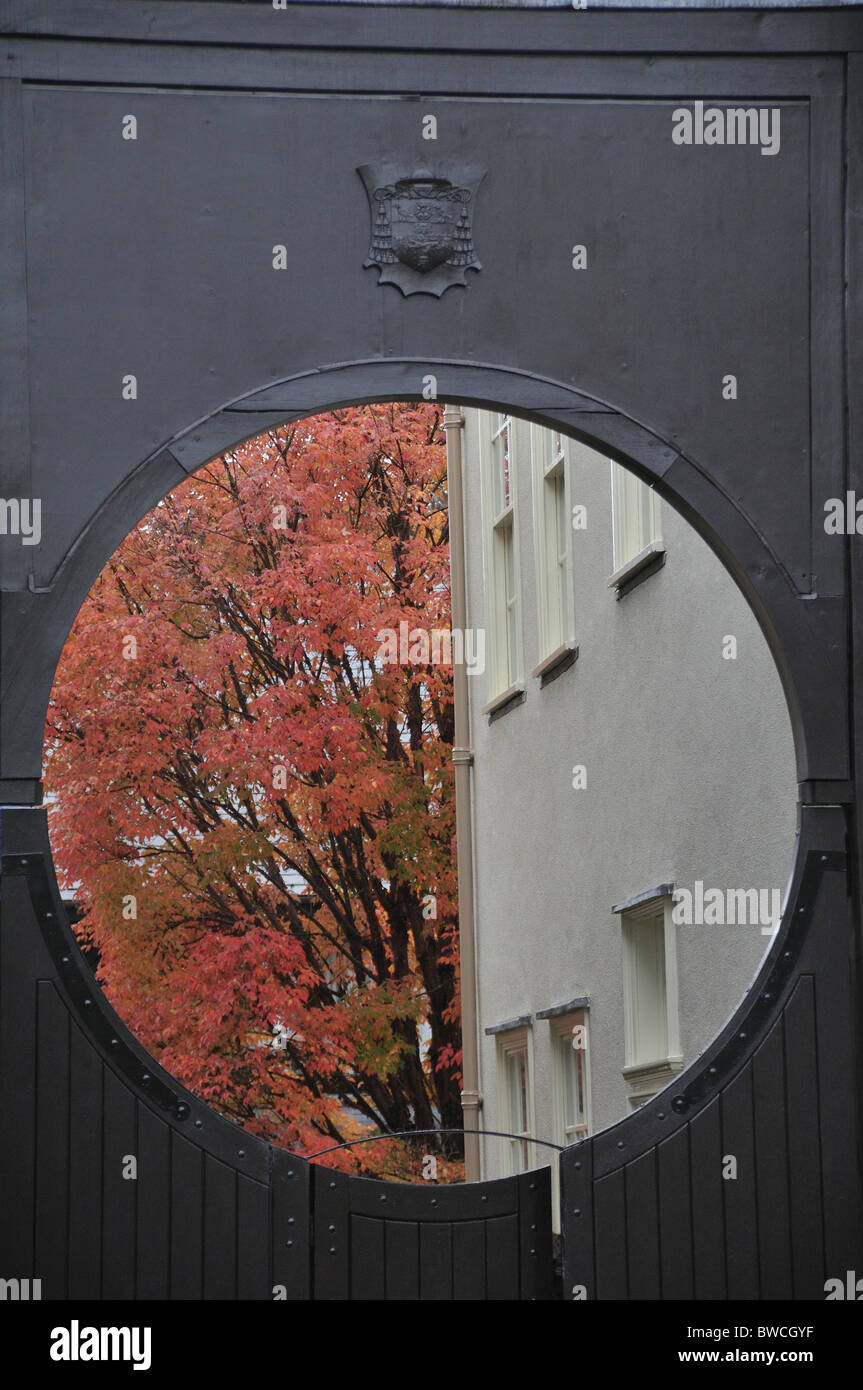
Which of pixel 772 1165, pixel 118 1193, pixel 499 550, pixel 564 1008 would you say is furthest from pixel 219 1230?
pixel 499 550

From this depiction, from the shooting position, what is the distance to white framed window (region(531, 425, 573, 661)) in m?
13.1

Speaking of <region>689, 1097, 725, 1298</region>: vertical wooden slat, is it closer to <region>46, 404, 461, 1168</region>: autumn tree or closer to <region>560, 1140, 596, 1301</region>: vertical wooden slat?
<region>560, 1140, 596, 1301</region>: vertical wooden slat

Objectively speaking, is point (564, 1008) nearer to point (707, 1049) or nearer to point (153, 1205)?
point (707, 1049)

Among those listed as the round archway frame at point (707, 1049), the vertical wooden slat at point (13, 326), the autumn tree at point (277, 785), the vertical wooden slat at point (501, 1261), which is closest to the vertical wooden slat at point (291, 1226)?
the round archway frame at point (707, 1049)

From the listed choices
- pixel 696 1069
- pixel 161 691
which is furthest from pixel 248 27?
pixel 161 691

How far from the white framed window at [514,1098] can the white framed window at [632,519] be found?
426 centimetres

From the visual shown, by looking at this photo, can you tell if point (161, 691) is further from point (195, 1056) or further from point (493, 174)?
point (493, 174)

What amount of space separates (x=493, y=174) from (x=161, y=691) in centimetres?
956

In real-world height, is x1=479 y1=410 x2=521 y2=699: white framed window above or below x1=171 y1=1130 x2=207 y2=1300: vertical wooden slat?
above

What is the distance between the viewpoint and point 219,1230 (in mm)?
6180

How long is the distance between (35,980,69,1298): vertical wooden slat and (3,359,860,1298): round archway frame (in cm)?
4

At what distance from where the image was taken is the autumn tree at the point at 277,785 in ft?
50.2

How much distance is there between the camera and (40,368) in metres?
6.38

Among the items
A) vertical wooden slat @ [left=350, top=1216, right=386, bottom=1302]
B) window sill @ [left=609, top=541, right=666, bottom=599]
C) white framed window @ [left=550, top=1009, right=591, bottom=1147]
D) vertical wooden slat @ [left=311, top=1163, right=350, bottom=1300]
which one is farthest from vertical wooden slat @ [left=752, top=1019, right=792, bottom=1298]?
white framed window @ [left=550, top=1009, right=591, bottom=1147]
